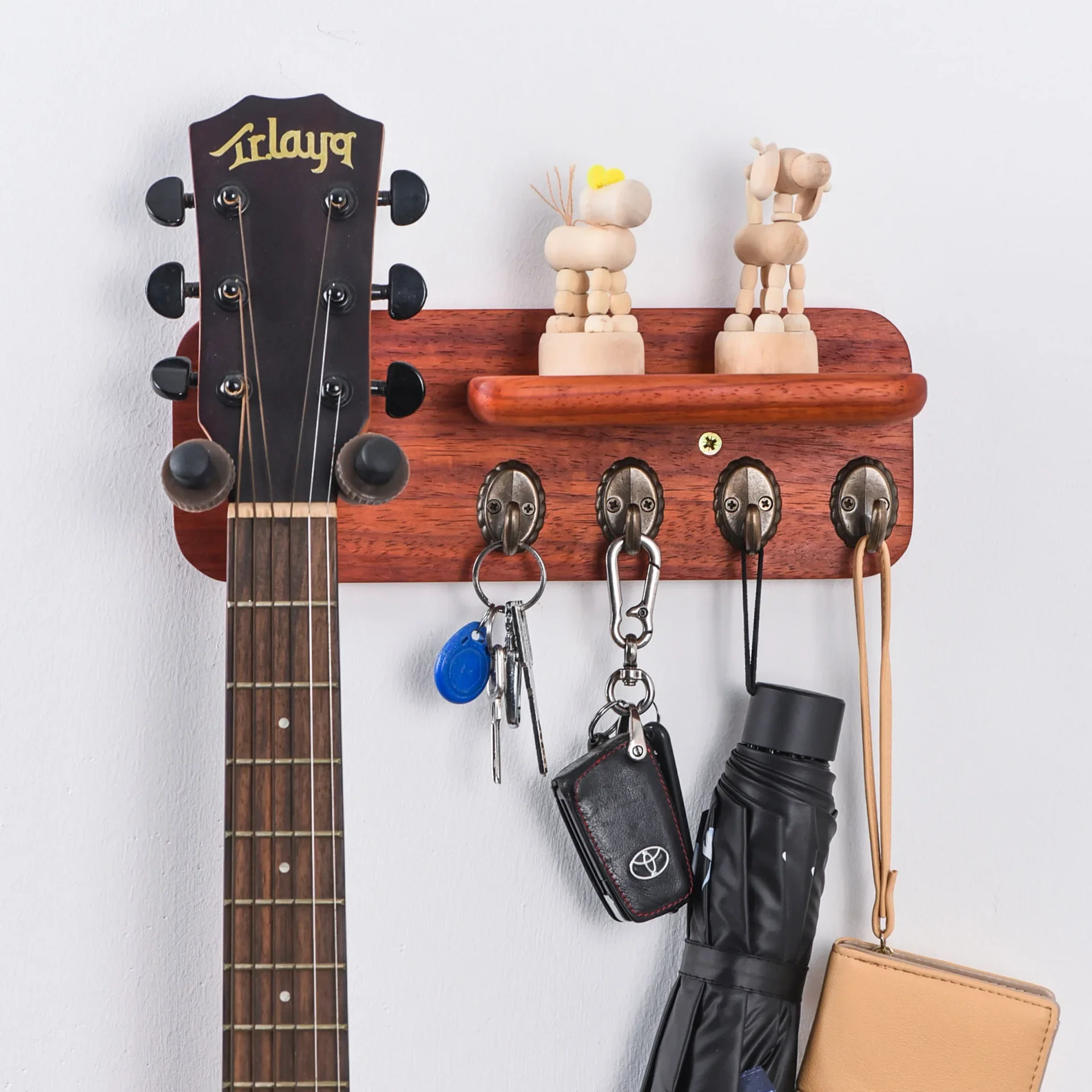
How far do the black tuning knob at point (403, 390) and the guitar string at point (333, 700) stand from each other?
32mm

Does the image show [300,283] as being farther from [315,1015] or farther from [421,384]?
[315,1015]

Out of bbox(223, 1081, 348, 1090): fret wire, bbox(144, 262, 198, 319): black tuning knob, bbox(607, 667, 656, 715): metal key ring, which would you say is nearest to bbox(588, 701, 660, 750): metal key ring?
bbox(607, 667, 656, 715): metal key ring

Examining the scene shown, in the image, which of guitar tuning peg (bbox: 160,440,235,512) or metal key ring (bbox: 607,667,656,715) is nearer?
guitar tuning peg (bbox: 160,440,235,512)

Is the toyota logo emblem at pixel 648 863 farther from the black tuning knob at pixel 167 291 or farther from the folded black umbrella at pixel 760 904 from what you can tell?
the black tuning knob at pixel 167 291

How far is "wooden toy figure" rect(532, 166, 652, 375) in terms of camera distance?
60cm

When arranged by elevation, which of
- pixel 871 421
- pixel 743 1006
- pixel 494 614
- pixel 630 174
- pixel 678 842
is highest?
pixel 630 174

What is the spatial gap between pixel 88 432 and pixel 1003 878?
707 millimetres

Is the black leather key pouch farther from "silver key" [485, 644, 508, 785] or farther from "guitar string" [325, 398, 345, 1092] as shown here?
"guitar string" [325, 398, 345, 1092]

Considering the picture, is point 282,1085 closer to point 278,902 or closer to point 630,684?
point 278,902

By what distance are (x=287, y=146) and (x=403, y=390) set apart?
0.53 feet

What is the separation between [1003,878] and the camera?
2.33ft

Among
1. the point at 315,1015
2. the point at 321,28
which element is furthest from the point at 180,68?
the point at 315,1015

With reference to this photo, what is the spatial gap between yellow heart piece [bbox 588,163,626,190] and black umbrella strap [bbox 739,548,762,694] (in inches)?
9.9

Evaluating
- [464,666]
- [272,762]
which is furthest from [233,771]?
[464,666]
